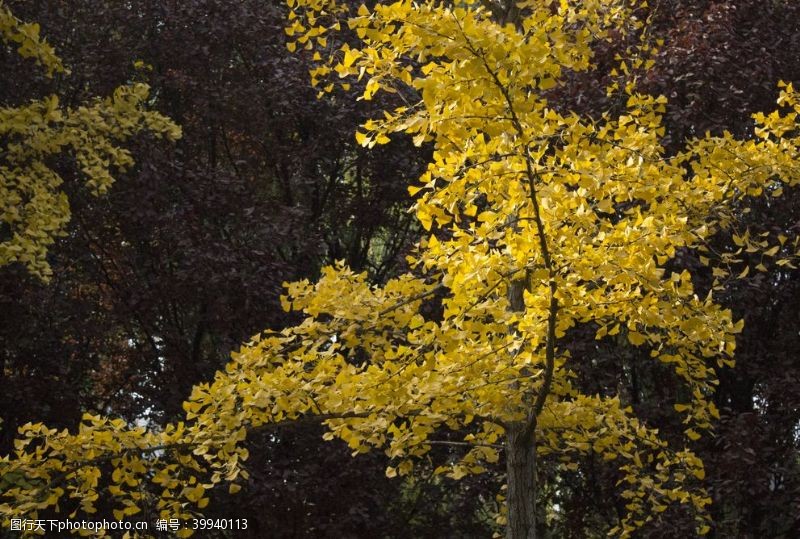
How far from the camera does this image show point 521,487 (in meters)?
5.32

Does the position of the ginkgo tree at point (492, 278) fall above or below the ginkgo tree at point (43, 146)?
below

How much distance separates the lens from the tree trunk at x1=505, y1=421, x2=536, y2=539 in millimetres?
5270

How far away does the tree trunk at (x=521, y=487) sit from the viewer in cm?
527

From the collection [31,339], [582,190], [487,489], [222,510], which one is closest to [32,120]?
[31,339]

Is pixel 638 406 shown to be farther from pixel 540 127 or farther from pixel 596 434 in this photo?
pixel 540 127

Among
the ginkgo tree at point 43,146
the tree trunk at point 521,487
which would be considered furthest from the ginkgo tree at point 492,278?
the ginkgo tree at point 43,146

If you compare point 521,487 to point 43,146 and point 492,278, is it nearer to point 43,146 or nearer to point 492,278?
point 492,278

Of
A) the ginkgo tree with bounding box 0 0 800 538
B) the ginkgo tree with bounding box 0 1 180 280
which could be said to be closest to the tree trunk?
the ginkgo tree with bounding box 0 0 800 538

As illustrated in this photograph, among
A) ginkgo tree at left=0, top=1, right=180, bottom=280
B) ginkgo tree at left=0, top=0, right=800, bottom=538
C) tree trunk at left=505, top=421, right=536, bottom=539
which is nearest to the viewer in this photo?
ginkgo tree at left=0, top=0, right=800, bottom=538

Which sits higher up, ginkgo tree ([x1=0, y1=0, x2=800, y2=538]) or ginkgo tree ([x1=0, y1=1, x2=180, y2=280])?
ginkgo tree ([x1=0, y1=1, x2=180, y2=280])

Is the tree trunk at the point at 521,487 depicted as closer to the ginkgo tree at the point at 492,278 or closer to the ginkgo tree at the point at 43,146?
the ginkgo tree at the point at 492,278

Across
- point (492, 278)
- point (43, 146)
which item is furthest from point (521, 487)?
point (43, 146)

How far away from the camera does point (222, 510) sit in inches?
334

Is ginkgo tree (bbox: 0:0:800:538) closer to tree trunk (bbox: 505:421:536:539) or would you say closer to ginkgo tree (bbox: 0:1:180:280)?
tree trunk (bbox: 505:421:536:539)
